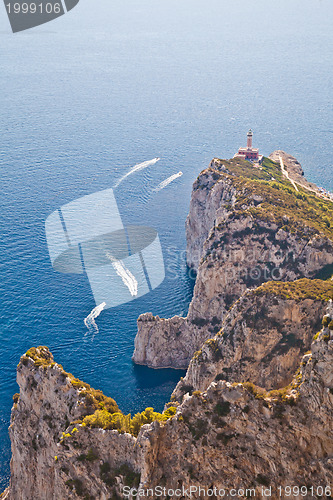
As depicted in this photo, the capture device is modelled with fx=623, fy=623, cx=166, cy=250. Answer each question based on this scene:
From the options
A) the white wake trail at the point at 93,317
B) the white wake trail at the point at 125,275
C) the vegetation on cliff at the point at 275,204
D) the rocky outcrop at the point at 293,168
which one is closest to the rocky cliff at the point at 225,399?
the vegetation on cliff at the point at 275,204

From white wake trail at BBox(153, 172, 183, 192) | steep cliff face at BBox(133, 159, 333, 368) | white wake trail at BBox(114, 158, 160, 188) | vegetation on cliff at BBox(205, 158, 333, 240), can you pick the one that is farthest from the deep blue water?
vegetation on cliff at BBox(205, 158, 333, 240)

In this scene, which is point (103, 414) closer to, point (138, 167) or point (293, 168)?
point (293, 168)

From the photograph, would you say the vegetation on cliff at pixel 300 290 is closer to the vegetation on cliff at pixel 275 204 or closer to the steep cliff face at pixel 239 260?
the steep cliff face at pixel 239 260

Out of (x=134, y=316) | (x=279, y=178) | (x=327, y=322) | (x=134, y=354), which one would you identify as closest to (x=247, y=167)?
(x=279, y=178)

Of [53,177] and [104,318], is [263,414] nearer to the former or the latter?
[104,318]

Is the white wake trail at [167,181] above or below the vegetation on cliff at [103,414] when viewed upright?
below

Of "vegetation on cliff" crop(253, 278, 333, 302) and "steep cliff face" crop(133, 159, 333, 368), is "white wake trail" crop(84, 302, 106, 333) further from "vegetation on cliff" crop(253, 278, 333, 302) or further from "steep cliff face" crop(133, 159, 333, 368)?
"vegetation on cliff" crop(253, 278, 333, 302)

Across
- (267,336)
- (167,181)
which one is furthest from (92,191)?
(267,336)
